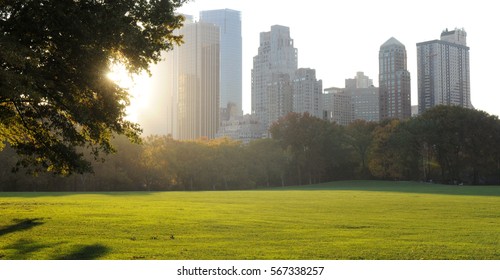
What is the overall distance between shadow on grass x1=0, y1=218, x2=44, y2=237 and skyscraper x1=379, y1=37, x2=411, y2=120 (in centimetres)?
12776

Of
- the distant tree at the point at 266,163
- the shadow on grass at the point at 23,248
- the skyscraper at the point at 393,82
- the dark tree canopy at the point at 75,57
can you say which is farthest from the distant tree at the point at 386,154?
the shadow on grass at the point at 23,248

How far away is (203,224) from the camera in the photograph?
23.1m

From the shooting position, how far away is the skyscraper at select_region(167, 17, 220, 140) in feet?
174

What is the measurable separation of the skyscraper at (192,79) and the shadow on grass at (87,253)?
31.4 meters

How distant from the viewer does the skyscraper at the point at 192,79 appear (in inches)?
2093

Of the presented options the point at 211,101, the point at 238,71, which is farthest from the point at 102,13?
the point at 238,71

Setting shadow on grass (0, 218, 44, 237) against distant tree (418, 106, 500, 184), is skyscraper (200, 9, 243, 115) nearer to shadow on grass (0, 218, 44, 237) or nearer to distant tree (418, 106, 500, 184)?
distant tree (418, 106, 500, 184)

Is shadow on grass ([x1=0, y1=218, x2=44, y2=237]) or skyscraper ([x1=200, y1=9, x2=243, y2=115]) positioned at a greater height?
skyscraper ([x1=200, y1=9, x2=243, y2=115])

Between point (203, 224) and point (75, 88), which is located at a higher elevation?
point (75, 88)

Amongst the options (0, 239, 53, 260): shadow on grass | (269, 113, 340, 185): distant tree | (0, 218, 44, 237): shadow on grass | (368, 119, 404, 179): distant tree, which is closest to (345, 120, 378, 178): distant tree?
(269, 113, 340, 185): distant tree

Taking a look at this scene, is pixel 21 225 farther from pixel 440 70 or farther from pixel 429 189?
pixel 440 70

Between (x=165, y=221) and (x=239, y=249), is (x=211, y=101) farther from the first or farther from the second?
(x=239, y=249)

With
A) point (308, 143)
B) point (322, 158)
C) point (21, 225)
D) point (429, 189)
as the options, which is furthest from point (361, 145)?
point (21, 225)

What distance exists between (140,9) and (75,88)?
3.91 meters
